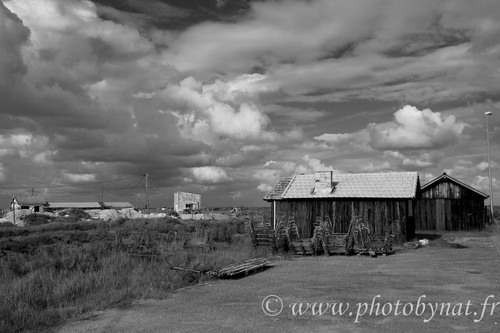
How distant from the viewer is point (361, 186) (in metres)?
28.0

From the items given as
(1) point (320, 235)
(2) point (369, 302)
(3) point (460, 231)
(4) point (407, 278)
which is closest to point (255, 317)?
(2) point (369, 302)

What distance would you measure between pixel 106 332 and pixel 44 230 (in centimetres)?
4017

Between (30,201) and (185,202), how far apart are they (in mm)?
33745

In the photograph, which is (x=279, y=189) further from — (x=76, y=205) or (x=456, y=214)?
(x=76, y=205)

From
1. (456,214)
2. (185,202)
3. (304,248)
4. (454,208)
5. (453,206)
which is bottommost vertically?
(304,248)

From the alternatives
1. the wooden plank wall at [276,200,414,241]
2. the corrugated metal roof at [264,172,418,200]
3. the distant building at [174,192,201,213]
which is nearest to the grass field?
the wooden plank wall at [276,200,414,241]

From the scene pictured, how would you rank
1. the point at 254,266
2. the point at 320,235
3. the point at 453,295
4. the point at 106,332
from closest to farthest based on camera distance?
the point at 106,332 < the point at 453,295 < the point at 254,266 < the point at 320,235

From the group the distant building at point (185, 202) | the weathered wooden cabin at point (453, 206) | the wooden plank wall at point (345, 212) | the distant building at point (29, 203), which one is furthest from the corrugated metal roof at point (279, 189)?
the distant building at point (29, 203)

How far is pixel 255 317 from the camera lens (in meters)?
10.2

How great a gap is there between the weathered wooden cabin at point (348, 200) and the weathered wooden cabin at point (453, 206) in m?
6.28

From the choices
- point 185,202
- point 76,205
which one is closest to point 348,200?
point 185,202

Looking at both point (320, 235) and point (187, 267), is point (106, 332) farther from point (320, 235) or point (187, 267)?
point (320, 235)

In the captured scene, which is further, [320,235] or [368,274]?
[320,235]

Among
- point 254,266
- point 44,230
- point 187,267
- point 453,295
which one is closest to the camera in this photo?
point 453,295
